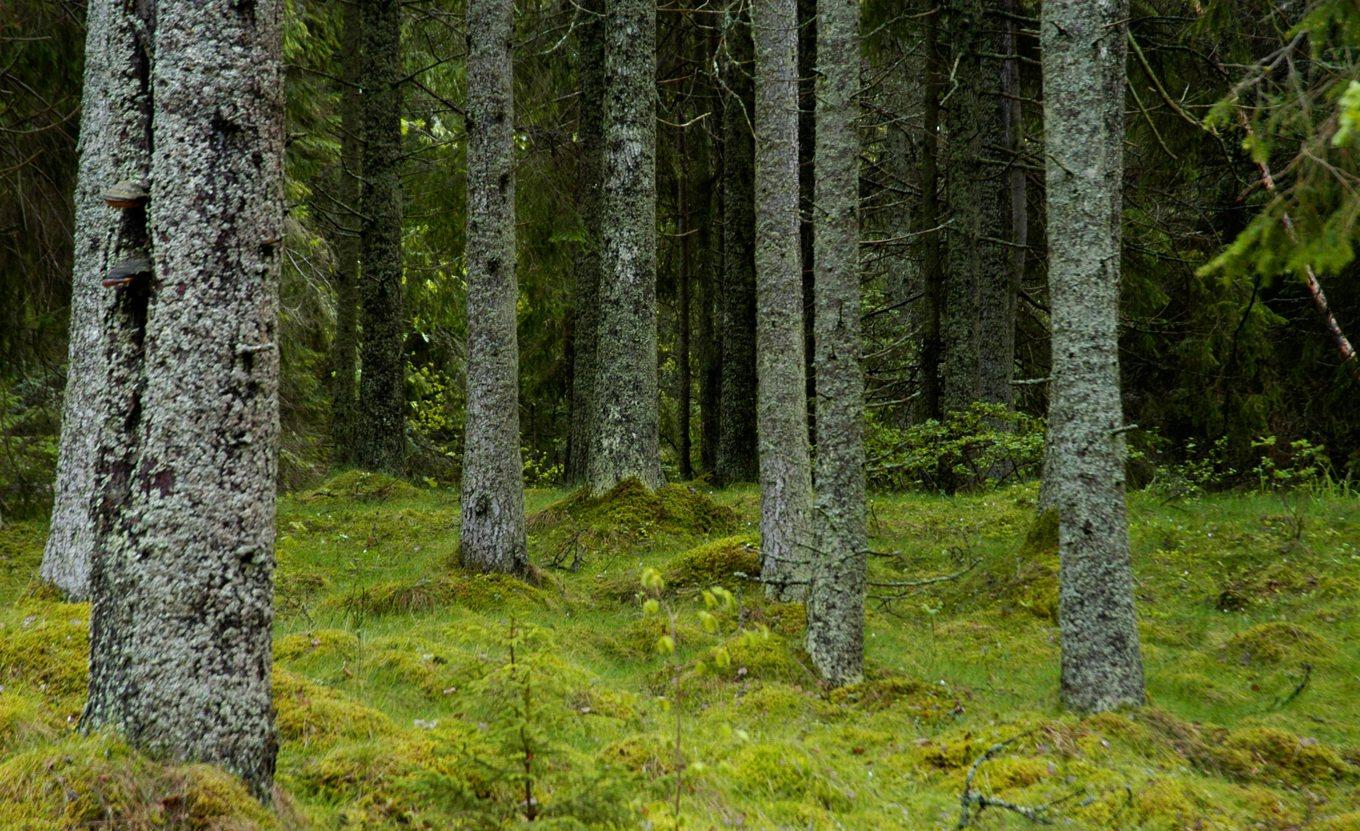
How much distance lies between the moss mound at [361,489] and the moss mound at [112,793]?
36.3ft

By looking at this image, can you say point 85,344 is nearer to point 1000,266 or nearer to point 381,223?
point 381,223

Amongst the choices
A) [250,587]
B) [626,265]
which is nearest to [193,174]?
[250,587]

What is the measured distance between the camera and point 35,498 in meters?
13.1

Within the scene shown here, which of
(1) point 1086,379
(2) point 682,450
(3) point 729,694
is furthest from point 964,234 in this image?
(3) point 729,694

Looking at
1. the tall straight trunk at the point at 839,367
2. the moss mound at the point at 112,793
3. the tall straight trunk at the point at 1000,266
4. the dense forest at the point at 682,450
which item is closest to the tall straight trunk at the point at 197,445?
the dense forest at the point at 682,450

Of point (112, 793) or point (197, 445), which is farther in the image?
point (197, 445)

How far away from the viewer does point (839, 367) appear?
6715 millimetres

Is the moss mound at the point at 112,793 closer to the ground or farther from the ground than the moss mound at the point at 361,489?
closer to the ground

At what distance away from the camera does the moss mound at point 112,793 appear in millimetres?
3246

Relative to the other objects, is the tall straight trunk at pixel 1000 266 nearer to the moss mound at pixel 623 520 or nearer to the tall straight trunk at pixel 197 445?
the moss mound at pixel 623 520

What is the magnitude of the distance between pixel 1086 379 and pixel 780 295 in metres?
2.99

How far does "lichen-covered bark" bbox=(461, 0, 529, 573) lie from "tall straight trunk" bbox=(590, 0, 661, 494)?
10.1ft

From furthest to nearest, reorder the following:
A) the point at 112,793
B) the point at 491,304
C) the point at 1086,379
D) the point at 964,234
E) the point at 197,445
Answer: the point at 964,234, the point at 491,304, the point at 1086,379, the point at 197,445, the point at 112,793

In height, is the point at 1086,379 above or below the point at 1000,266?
below
